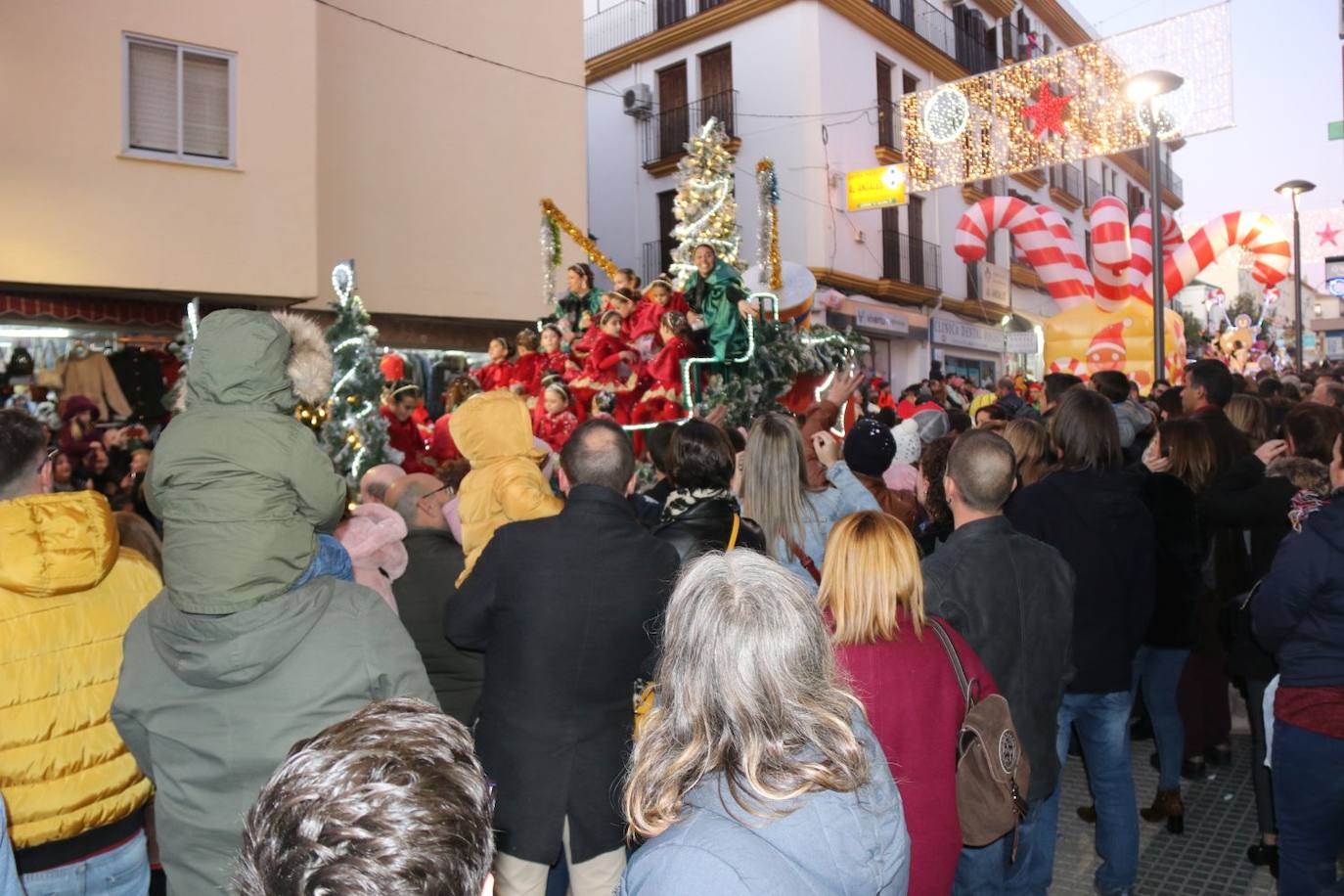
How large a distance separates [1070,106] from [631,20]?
42.2 feet

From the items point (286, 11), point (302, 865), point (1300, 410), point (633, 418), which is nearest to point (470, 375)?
point (633, 418)

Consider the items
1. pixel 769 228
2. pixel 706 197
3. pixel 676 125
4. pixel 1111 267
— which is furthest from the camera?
pixel 676 125

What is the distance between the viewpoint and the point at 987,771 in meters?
2.61

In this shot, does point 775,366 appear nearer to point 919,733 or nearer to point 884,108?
point 919,733

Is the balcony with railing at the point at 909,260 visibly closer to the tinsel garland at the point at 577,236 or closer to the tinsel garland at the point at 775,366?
the tinsel garland at the point at 577,236

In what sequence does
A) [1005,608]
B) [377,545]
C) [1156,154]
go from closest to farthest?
[1005,608], [377,545], [1156,154]

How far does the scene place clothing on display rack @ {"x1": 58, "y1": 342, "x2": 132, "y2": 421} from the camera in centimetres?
1146

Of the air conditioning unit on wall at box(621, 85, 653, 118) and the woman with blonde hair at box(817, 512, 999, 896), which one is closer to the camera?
the woman with blonde hair at box(817, 512, 999, 896)

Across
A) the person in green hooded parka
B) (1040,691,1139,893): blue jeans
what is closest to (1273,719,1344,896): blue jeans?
(1040,691,1139,893): blue jeans

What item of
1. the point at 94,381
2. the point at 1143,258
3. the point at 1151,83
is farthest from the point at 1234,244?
the point at 94,381

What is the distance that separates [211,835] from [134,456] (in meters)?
6.02

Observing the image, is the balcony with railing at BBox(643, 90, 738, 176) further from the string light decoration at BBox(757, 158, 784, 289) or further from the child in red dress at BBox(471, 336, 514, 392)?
the child in red dress at BBox(471, 336, 514, 392)

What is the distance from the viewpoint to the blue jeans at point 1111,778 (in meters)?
4.15

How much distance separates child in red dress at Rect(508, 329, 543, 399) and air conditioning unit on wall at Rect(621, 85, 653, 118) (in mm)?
14349
